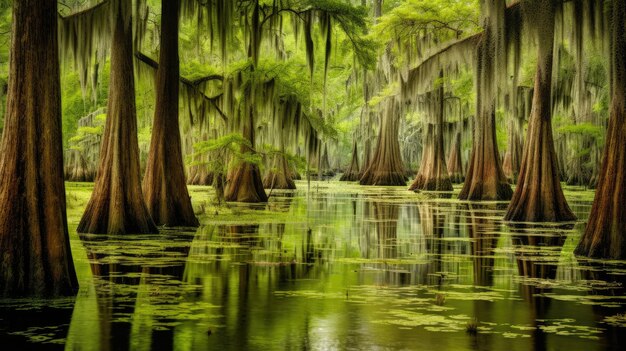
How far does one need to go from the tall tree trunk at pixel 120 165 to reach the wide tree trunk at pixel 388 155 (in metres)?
33.5

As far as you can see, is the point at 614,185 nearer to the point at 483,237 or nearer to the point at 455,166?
the point at 483,237

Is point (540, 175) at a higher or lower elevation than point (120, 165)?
lower

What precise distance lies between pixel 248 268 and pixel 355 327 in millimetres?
4213

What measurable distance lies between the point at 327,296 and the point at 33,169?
3512 mm

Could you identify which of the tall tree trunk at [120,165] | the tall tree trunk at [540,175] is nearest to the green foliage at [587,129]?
the tall tree trunk at [540,175]

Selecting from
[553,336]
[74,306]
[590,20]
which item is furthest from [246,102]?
[553,336]

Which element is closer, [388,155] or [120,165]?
[120,165]

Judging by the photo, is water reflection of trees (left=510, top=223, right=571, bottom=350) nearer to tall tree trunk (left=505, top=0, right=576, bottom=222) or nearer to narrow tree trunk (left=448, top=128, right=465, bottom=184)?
tall tree trunk (left=505, top=0, right=576, bottom=222)

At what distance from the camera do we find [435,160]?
4412cm

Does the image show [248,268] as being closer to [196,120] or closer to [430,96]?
[196,120]

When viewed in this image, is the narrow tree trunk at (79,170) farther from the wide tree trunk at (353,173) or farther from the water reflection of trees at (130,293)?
the water reflection of trees at (130,293)

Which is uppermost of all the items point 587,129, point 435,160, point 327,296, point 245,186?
point 587,129

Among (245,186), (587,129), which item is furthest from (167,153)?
(587,129)

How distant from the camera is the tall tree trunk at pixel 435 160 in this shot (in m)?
42.2
